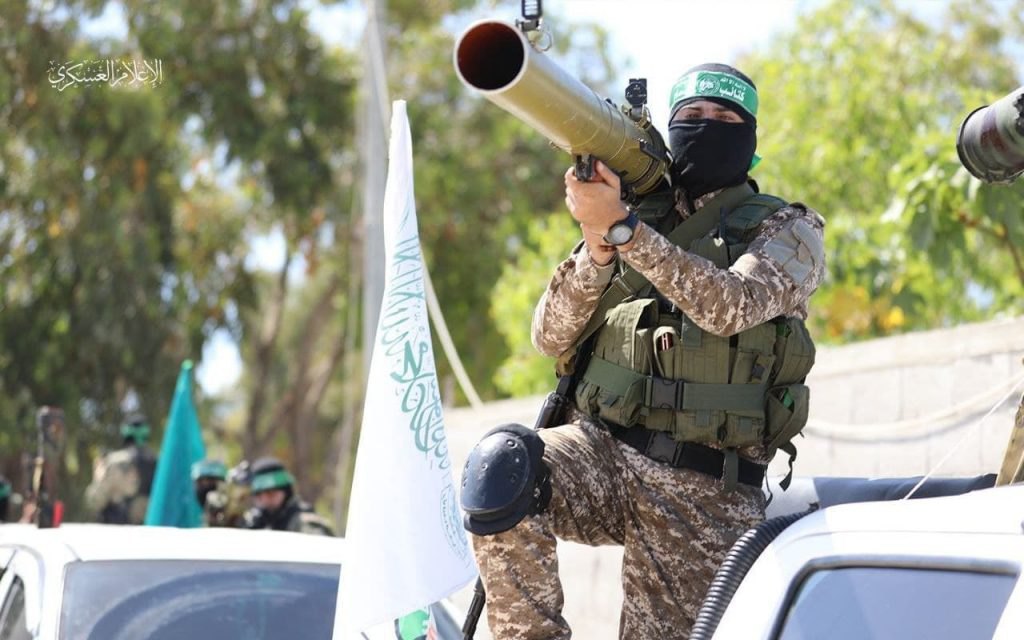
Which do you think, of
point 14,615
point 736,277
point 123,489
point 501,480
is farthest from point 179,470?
point 736,277

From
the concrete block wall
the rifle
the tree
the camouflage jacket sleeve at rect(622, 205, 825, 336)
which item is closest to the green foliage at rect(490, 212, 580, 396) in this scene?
the tree

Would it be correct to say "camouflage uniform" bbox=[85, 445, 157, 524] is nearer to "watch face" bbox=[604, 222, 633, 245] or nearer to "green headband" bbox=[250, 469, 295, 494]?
"green headband" bbox=[250, 469, 295, 494]

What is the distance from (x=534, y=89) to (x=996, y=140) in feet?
2.50

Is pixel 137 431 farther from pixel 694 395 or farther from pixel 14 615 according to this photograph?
pixel 694 395

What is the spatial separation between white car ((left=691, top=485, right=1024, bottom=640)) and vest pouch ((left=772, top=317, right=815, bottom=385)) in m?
0.83

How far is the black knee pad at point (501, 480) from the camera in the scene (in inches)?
109

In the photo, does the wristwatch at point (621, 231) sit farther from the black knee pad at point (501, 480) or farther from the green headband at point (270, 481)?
the green headband at point (270, 481)

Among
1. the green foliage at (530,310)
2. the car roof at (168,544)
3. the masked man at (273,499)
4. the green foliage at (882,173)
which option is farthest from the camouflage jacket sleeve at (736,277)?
the green foliage at (530,310)

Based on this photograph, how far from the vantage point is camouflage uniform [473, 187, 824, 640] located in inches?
113

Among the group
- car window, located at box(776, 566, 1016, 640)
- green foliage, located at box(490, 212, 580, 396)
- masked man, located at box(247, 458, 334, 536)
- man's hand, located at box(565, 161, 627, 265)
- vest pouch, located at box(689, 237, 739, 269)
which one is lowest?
car window, located at box(776, 566, 1016, 640)

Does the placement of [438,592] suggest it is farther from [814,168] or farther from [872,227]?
[814,168]

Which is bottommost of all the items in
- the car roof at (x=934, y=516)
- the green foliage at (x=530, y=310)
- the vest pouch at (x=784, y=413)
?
the car roof at (x=934, y=516)

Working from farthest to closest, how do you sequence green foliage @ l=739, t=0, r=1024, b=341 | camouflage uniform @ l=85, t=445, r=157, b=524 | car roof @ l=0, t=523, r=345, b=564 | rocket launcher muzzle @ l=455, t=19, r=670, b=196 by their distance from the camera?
camouflage uniform @ l=85, t=445, r=157, b=524 < green foliage @ l=739, t=0, r=1024, b=341 < car roof @ l=0, t=523, r=345, b=564 < rocket launcher muzzle @ l=455, t=19, r=670, b=196

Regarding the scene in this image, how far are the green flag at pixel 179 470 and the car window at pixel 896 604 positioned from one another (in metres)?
5.95
